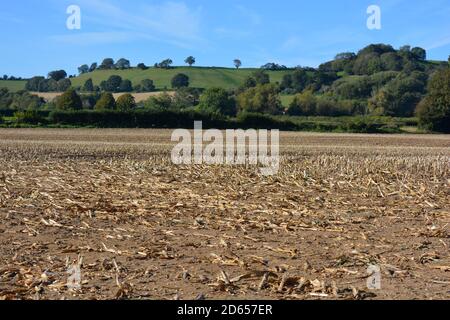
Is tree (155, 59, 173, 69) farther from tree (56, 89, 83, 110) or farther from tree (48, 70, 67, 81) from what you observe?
tree (56, 89, 83, 110)

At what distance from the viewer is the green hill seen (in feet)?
380

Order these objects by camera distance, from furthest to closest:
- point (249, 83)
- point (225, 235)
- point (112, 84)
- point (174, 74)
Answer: point (174, 74) < point (112, 84) < point (249, 83) < point (225, 235)

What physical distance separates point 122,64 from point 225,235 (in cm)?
12905

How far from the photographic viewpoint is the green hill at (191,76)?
115812mm

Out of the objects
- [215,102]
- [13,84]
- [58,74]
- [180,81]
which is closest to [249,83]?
[180,81]

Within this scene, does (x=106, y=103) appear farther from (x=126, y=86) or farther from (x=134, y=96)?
(x=126, y=86)

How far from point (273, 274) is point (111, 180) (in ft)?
32.3

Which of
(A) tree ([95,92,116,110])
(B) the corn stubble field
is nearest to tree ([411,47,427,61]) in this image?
(A) tree ([95,92,116,110])

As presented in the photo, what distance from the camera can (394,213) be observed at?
11.9m

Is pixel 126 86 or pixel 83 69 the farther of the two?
pixel 83 69

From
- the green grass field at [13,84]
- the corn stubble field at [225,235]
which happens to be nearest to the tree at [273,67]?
the green grass field at [13,84]

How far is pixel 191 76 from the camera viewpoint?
118438 millimetres
